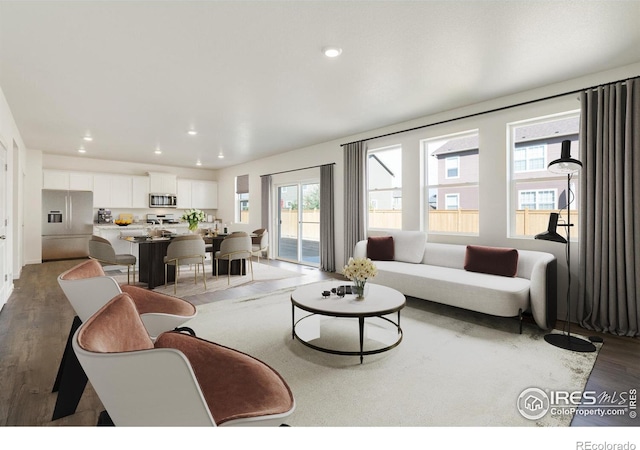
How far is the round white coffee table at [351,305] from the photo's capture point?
2.52 metres

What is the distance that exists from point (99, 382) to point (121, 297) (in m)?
0.57

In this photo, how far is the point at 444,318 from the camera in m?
3.59

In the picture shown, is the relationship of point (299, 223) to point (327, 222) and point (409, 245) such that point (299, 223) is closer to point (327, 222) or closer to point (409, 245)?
point (327, 222)

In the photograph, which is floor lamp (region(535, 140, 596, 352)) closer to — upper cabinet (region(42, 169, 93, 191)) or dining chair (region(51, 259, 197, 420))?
dining chair (region(51, 259, 197, 420))

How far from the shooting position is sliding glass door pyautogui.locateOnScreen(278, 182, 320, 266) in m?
7.20

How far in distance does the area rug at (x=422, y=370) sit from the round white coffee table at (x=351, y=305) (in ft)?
0.26

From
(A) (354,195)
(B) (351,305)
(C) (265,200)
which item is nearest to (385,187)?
(A) (354,195)

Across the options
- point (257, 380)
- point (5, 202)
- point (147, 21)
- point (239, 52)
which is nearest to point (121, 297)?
point (257, 380)

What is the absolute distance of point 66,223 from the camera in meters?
7.49

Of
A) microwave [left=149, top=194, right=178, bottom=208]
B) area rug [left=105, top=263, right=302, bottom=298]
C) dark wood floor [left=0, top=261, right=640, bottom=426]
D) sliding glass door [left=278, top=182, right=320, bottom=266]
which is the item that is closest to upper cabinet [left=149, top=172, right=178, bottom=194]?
→ microwave [left=149, top=194, right=178, bottom=208]

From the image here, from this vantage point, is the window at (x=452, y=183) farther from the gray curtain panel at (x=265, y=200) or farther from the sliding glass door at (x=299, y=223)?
the gray curtain panel at (x=265, y=200)

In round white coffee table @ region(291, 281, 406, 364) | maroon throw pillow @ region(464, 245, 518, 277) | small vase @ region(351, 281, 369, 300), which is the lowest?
round white coffee table @ region(291, 281, 406, 364)

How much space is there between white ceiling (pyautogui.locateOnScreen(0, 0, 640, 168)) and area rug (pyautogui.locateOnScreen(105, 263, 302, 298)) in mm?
2580

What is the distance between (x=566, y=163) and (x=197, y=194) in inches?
354
